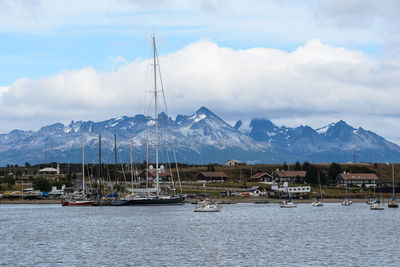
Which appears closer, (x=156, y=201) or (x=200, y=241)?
(x=200, y=241)

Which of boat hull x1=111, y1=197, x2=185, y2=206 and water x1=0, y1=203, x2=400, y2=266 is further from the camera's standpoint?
boat hull x1=111, y1=197, x2=185, y2=206

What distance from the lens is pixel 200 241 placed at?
75.1 m

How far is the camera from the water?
59438 millimetres

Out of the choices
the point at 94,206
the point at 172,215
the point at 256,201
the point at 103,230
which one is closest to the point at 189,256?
the point at 103,230

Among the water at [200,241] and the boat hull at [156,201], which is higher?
the boat hull at [156,201]

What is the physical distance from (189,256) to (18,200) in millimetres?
138697

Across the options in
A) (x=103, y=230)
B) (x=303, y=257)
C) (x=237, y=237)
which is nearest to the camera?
(x=303, y=257)

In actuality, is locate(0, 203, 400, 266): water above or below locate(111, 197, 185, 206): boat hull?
below

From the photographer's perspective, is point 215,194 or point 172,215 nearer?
point 172,215

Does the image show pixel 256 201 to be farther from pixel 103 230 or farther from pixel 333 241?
pixel 333 241

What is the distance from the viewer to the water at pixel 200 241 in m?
59.4

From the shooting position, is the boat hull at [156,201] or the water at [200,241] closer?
the water at [200,241]

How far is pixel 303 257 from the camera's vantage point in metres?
60.6

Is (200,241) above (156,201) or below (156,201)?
below
